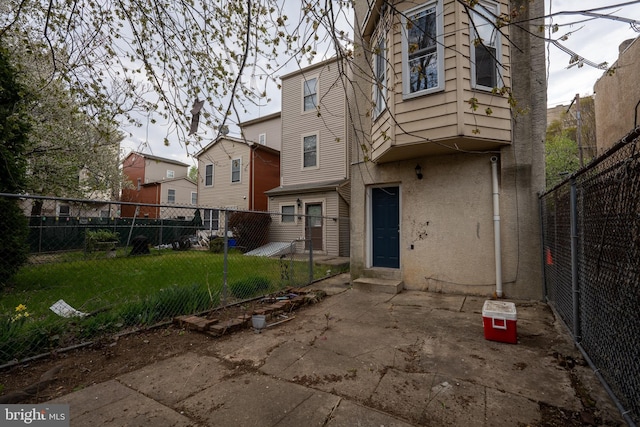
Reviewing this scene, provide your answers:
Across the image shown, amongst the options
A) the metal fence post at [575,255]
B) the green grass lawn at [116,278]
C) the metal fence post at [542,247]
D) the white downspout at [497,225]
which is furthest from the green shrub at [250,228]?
the metal fence post at [575,255]

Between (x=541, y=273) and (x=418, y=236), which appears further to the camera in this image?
(x=418, y=236)

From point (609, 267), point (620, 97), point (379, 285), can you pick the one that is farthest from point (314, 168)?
point (609, 267)

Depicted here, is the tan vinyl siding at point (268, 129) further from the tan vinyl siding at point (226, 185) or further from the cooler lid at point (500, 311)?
the cooler lid at point (500, 311)

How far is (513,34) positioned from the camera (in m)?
5.50

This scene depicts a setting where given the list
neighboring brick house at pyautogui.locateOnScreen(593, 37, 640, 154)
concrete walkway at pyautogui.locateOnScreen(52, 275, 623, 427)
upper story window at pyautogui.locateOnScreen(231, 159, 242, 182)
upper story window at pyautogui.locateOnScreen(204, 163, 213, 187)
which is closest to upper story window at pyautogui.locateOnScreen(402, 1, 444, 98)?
concrete walkway at pyautogui.locateOnScreen(52, 275, 623, 427)

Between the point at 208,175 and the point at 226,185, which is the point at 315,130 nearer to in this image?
the point at 226,185

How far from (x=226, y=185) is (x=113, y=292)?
37.1 ft

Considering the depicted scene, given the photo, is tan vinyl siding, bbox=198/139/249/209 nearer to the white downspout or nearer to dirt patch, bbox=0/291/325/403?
dirt patch, bbox=0/291/325/403

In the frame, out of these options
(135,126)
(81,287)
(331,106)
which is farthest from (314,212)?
(135,126)

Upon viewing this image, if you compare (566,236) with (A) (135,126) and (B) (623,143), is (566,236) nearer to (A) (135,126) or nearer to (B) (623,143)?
(B) (623,143)

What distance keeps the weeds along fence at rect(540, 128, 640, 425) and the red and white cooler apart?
22.8 inches

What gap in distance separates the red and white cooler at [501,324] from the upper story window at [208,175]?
1620 cm

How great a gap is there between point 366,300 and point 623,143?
4.31 meters

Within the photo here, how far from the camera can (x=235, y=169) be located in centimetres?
1599
